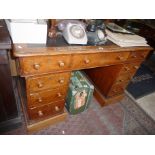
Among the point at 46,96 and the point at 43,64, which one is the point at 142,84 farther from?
the point at 43,64

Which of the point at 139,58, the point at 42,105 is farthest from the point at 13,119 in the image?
the point at 139,58

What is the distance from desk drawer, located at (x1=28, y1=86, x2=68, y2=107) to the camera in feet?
4.02

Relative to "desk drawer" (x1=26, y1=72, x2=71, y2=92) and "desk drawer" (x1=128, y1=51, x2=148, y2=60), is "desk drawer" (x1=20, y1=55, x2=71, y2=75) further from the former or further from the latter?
"desk drawer" (x1=128, y1=51, x2=148, y2=60)

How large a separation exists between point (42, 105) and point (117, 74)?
888mm

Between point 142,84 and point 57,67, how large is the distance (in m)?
1.94

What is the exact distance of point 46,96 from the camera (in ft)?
4.23

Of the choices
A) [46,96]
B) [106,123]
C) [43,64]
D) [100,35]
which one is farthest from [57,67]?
[106,123]

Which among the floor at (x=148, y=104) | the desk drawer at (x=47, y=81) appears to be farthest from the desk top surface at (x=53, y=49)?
the floor at (x=148, y=104)

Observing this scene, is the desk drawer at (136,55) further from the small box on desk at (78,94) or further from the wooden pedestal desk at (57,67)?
the small box on desk at (78,94)

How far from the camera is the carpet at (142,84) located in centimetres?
233

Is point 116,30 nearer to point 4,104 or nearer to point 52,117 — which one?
point 52,117

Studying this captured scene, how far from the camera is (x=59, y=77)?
1.21 meters

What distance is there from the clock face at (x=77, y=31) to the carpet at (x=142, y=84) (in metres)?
1.52

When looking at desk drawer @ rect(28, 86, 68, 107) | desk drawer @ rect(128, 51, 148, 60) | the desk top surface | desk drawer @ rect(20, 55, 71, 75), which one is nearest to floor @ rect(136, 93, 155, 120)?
desk drawer @ rect(128, 51, 148, 60)
